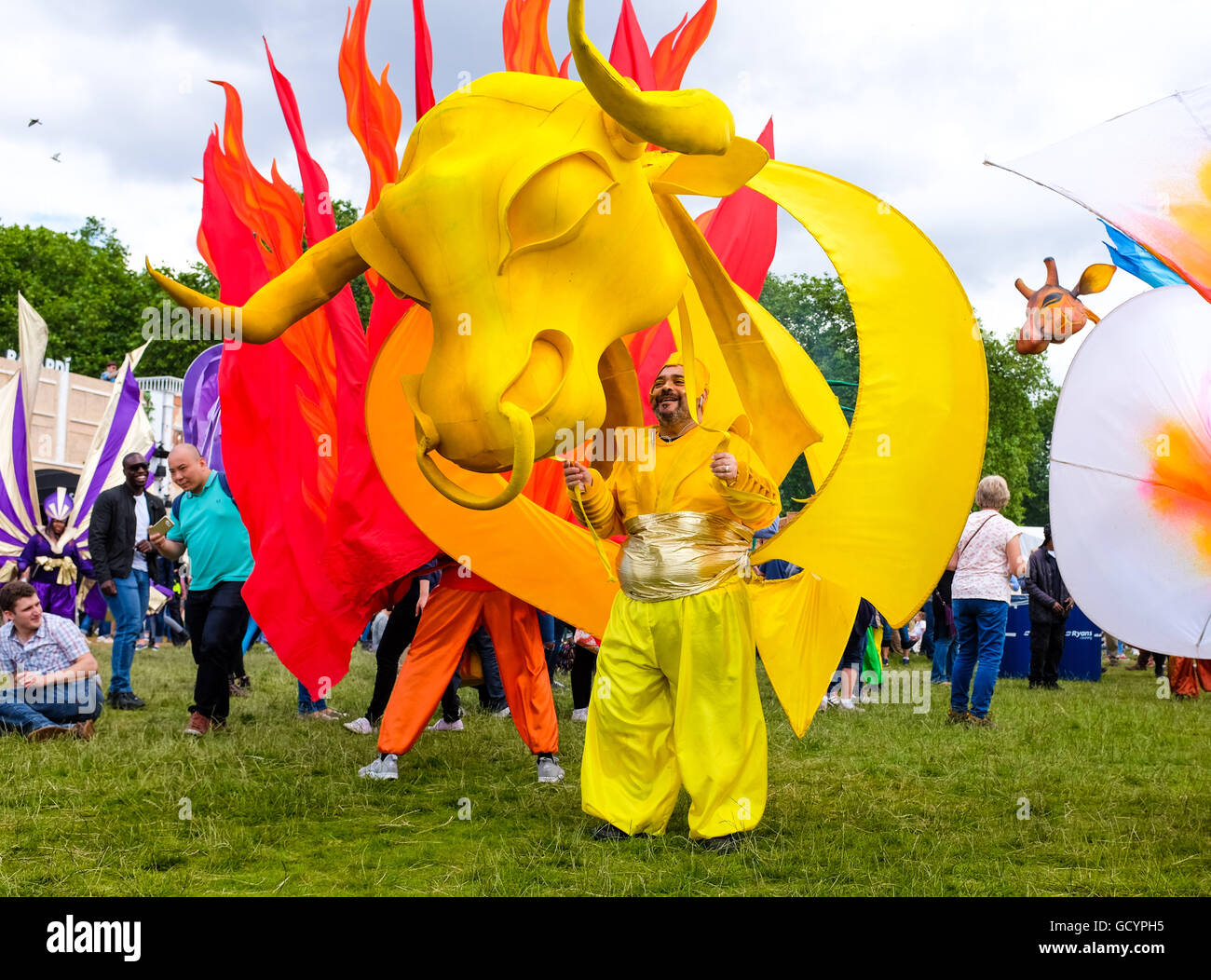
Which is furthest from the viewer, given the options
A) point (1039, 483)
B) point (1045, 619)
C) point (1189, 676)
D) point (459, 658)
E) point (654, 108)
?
point (1039, 483)

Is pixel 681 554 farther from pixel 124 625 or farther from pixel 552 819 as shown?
pixel 124 625

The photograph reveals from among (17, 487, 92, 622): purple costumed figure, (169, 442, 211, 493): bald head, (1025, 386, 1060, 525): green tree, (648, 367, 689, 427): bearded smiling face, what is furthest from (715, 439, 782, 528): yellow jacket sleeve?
(1025, 386, 1060, 525): green tree

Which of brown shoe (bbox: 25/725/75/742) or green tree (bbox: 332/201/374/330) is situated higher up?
green tree (bbox: 332/201/374/330)

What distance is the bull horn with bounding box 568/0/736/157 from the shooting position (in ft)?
9.55

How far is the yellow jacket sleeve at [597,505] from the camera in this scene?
412 cm

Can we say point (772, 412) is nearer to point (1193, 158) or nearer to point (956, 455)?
point (956, 455)

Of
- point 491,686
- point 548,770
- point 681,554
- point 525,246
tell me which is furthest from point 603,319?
point 491,686

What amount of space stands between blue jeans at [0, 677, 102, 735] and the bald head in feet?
4.35

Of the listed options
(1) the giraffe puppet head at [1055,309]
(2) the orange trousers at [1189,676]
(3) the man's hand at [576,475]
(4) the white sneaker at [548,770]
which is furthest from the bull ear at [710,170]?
(2) the orange trousers at [1189,676]

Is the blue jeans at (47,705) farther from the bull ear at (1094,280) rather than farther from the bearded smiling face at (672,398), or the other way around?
the bull ear at (1094,280)

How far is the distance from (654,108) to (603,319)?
0.68 meters

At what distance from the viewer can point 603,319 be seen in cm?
347

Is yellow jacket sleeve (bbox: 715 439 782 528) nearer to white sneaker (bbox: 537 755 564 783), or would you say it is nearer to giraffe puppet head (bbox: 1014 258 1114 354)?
giraffe puppet head (bbox: 1014 258 1114 354)

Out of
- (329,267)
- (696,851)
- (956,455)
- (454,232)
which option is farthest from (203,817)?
(956,455)
